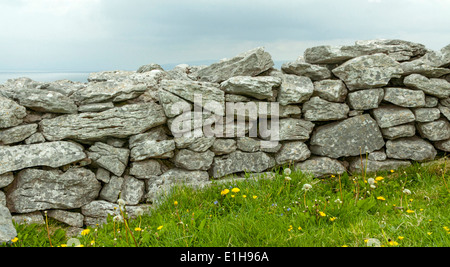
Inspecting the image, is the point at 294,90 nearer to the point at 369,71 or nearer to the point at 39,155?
the point at 369,71

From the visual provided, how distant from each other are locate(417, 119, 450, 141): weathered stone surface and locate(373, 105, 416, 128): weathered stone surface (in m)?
0.36

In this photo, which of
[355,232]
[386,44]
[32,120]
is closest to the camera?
[355,232]

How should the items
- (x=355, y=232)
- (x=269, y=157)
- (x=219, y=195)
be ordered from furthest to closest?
1. (x=269, y=157)
2. (x=219, y=195)
3. (x=355, y=232)

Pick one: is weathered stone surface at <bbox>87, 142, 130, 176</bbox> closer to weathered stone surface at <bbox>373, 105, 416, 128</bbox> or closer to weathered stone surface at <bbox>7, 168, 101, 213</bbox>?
weathered stone surface at <bbox>7, 168, 101, 213</bbox>

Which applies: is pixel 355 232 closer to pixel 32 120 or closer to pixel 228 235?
pixel 228 235

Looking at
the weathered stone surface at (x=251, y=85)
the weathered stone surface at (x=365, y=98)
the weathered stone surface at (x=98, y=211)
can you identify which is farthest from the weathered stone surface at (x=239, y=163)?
the weathered stone surface at (x=365, y=98)

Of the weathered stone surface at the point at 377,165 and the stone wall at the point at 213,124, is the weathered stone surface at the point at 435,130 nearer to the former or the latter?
the stone wall at the point at 213,124

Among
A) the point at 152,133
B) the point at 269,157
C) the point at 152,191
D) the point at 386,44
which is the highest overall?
the point at 386,44

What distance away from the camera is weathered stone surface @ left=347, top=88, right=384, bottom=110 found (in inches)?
260

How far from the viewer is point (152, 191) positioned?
19.9 feet

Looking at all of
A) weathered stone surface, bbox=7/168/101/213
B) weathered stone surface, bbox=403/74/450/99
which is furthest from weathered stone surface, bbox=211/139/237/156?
weathered stone surface, bbox=403/74/450/99

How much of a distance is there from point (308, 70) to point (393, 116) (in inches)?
75.1
